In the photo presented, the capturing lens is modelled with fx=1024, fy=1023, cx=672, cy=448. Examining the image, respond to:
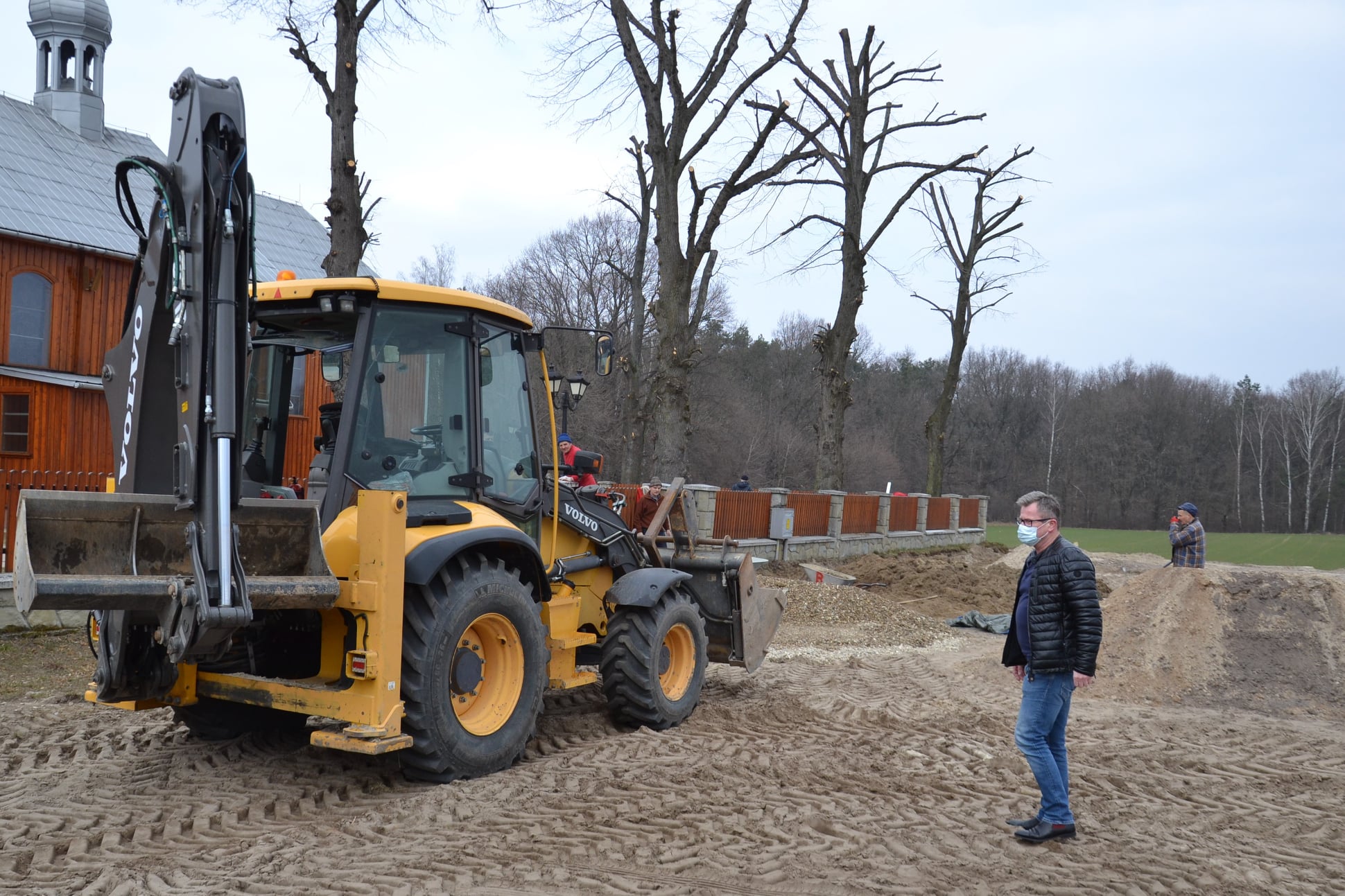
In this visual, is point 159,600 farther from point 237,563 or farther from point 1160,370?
point 1160,370

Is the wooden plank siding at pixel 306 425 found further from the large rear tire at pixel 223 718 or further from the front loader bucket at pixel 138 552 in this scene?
the large rear tire at pixel 223 718

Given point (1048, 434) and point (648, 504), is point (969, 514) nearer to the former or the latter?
point (648, 504)

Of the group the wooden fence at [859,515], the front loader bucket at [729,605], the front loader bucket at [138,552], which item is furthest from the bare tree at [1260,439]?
the front loader bucket at [138,552]

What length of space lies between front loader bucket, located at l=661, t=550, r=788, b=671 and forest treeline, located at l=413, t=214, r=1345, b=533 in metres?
38.3

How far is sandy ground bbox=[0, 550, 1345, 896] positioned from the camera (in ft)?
13.9

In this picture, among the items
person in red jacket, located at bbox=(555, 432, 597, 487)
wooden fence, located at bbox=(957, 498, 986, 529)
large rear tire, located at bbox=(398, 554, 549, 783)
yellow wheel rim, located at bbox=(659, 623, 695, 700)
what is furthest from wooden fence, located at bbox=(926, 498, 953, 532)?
large rear tire, located at bbox=(398, 554, 549, 783)

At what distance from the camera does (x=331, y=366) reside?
19.6ft

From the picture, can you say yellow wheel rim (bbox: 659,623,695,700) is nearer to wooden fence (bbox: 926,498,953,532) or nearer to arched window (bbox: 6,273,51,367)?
arched window (bbox: 6,273,51,367)

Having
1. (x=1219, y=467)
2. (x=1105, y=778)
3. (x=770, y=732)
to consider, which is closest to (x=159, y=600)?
(x=770, y=732)

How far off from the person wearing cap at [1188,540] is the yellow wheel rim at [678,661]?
7246mm

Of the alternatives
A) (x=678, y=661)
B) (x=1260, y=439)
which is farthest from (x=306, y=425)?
(x=1260, y=439)

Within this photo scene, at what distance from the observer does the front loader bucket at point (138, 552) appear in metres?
4.10

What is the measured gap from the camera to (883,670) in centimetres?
1035

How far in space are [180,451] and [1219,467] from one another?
66.6m
